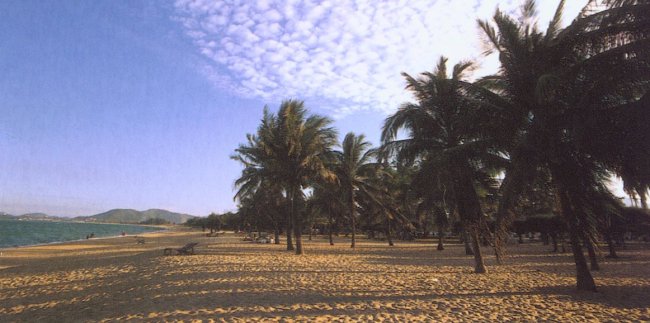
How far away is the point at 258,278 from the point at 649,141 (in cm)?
988

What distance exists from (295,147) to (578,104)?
41.8 ft

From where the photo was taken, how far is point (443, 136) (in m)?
11.5

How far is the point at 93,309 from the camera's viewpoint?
773 cm

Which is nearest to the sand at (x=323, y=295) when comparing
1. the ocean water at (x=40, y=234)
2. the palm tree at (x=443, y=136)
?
the palm tree at (x=443, y=136)

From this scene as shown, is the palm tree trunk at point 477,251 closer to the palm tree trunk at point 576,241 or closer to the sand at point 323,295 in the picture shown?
the sand at point 323,295

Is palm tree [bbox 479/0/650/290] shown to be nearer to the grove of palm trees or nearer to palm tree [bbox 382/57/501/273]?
the grove of palm trees

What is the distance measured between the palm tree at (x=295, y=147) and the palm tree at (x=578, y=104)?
10.1m

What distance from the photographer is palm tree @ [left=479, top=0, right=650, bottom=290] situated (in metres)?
6.72

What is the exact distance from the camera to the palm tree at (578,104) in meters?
6.72

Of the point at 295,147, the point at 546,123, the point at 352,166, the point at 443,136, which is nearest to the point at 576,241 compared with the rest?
the point at 546,123

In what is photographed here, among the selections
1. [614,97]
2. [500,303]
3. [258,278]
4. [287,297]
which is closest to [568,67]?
[614,97]

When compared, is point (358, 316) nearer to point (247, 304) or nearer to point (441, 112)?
point (247, 304)

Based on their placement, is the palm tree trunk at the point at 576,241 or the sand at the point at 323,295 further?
the palm tree trunk at the point at 576,241

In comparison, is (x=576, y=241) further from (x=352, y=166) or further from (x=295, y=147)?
(x=352, y=166)
